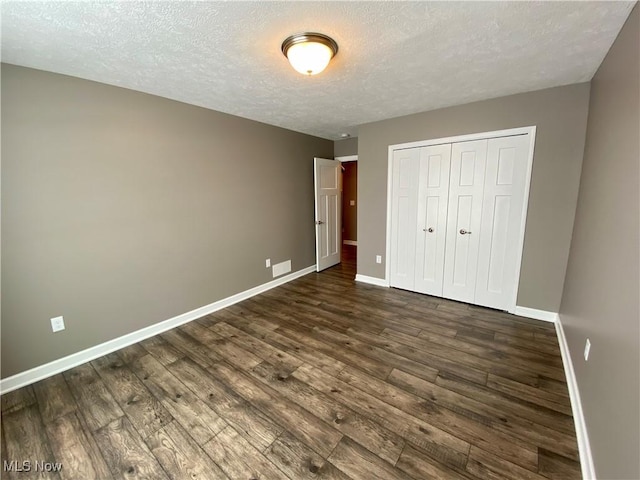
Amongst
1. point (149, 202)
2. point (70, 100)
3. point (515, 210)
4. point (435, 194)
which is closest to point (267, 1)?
point (70, 100)

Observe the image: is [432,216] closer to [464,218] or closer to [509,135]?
[464,218]

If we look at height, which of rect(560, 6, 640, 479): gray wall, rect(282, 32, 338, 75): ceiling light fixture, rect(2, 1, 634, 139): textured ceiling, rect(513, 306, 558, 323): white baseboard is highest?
rect(2, 1, 634, 139): textured ceiling

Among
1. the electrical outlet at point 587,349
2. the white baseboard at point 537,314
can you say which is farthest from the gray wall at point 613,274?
the white baseboard at point 537,314

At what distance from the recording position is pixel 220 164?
10.3 feet

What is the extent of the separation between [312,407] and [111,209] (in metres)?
2.37

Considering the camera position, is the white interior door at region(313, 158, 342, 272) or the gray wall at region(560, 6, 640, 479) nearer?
the gray wall at region(560, 6, 640, 479)

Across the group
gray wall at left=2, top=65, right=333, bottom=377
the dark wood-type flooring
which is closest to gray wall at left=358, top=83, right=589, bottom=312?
the dark wood-type flooring

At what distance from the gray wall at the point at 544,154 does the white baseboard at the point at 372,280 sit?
1.63m

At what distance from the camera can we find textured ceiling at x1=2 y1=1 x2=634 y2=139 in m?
1.39

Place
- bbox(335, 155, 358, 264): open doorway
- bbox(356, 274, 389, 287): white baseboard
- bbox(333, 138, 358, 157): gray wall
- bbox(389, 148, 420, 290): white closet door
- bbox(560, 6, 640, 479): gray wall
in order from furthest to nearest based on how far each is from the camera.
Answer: bbox(335, 155, 358, 264): open doorway → bbox(333, 138, 358, 157): gray wall → bbox(356, 274, 389, 287): white baseboard → bbox(389, 148, 420, 290): white closet door → bbox(560, 6, 640, 479): gray wall

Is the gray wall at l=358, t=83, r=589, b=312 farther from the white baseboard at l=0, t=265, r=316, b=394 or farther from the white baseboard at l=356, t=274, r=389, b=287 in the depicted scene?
the white baseboard at l=0, t=265, r=316, b=394

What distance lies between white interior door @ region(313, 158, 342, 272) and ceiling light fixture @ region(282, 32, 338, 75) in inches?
101

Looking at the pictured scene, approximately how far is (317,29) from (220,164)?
2002 millimetres

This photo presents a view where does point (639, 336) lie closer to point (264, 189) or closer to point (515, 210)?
point (515, 210)
